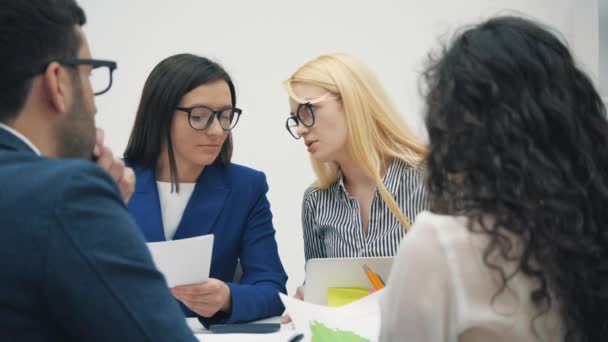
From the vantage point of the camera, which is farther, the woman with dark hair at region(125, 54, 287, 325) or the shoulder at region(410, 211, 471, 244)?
the woman with dark hair at region(125, 54, 287, 325)

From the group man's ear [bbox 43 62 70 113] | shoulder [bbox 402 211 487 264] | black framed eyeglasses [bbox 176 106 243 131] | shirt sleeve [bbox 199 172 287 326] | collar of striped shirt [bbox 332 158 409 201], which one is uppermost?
man's ear [bbox 43 62 70 113]

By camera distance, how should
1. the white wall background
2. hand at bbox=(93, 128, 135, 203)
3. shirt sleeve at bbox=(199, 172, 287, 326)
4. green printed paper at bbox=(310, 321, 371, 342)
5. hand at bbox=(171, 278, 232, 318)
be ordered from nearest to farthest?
green printed paper at bbox=(310, 321, 371, 342) → hand at bbox=(93, 128, 135, 203) → hand at bbox=(171, 278, 232, 318) → shirt sleeve at bbox=(199, 172, 287, 326) → the white wall background

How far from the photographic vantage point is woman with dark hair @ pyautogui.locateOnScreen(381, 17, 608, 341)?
0.82 m

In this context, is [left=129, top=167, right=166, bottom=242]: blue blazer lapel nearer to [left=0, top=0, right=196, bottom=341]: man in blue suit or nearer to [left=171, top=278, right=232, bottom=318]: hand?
[left=171, top=278, right=232, bottom=318]: hand

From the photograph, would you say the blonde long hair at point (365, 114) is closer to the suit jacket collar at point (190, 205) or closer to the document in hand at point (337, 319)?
the suit jacket collar at point (190, 205)

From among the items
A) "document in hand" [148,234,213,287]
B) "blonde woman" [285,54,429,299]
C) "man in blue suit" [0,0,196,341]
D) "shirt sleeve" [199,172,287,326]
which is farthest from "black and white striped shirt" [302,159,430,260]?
"man in blue suit" [0,0,196,341]

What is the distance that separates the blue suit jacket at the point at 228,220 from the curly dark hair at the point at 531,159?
1.28m

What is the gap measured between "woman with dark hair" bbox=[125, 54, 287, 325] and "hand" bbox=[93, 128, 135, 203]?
29.8 inches

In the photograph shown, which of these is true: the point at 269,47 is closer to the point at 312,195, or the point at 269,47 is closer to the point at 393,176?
the point at 312,195

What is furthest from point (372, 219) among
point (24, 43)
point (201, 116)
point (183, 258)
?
point (24, 43)

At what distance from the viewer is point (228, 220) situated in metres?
2.25

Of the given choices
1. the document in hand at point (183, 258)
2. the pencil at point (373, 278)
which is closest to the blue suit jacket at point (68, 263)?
the document in hand at point (183, 258)

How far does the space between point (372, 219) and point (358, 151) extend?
245mm

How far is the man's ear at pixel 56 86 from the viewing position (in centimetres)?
97
